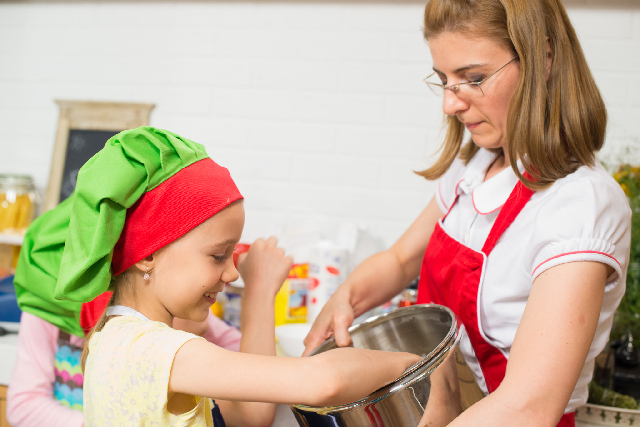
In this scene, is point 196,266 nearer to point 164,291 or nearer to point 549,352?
point 164,291

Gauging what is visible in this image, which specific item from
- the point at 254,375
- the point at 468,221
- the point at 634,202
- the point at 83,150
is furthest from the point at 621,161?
the point at 83,150

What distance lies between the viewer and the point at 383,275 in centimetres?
111

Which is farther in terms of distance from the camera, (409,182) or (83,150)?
(83,150)

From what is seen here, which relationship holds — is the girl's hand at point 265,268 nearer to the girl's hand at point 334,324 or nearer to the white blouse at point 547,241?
the girl's hand at point 334,324

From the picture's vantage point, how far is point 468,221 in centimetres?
98

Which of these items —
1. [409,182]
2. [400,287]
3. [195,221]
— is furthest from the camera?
[409,182]

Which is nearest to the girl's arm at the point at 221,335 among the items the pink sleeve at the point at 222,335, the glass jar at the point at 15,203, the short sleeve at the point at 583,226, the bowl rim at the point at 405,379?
the pink sleeve at the point at 222,335

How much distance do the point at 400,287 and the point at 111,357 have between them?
0.66m

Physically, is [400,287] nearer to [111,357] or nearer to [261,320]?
[261,320]

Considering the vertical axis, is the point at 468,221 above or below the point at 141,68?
below

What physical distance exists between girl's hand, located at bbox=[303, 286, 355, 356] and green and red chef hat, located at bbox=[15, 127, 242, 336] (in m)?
0.27

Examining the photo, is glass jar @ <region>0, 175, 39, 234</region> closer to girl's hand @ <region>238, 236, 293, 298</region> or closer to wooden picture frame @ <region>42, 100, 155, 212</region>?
wooden picture frame @ <region>42, 100, 155, 212</region>

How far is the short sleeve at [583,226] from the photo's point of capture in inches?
27.5

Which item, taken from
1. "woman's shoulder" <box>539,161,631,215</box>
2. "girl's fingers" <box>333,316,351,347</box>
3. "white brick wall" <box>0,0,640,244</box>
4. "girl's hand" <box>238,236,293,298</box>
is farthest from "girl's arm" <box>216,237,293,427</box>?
"white brick wall" <box>0,0,640,244</box>
